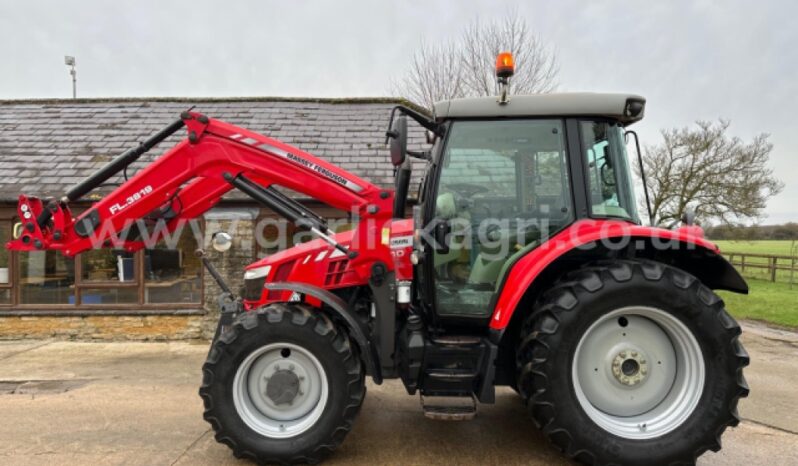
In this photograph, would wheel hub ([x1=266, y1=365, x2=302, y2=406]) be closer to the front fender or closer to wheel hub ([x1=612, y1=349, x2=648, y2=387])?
the front fender

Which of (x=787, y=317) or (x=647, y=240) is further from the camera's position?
(x=787, y=317)

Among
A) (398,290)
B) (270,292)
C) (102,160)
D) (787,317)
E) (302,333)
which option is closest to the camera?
(302,333)

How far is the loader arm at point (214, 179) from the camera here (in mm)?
3516

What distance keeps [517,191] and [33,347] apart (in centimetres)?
759

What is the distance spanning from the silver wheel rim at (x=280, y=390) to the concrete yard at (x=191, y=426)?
14.1 inches

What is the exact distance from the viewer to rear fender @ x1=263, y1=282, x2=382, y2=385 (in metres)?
3.22

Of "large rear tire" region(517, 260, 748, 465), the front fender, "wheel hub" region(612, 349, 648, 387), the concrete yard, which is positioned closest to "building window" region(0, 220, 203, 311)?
the concrete yard

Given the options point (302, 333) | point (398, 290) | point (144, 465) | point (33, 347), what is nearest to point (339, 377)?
point (302, 333)

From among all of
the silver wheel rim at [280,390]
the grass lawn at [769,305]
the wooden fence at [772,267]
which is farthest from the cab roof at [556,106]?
the wooden fence at [772,267]

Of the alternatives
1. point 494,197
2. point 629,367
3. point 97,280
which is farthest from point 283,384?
point 97,280

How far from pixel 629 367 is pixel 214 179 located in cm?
320

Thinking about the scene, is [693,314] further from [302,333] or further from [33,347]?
[33,347]

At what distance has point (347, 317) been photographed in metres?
3.23

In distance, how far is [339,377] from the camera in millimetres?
3109
